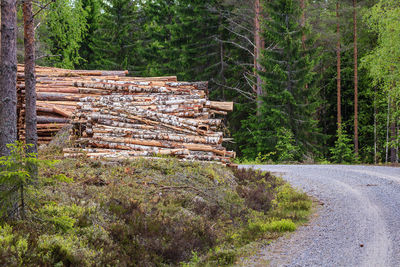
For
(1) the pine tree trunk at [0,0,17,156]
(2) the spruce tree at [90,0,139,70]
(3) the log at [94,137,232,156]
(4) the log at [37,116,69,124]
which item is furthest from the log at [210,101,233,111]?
(2) the spruce tree at [90,0,139,70]

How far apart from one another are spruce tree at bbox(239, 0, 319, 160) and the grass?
510 inches

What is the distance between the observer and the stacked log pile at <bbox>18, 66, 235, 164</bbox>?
1117cm

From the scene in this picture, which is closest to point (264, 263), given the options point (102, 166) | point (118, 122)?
point (102, 166)

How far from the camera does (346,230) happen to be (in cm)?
820

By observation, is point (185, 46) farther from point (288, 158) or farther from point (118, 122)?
point (118, 122)

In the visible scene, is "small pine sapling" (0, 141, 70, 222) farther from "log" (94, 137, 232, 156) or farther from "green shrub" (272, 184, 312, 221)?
"green shrub" (272, 184, 312, 221)

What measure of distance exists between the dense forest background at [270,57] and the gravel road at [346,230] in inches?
280

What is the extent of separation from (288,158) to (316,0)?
20762 millimetres

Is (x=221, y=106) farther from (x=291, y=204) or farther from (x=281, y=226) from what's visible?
(x=281, y=226)

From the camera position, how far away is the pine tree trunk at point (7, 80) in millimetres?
6551

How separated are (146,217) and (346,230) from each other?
444 cm

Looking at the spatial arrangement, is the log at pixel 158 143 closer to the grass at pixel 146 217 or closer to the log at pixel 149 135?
the log at pixel 149 135

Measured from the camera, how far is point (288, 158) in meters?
22.3

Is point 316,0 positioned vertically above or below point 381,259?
above
